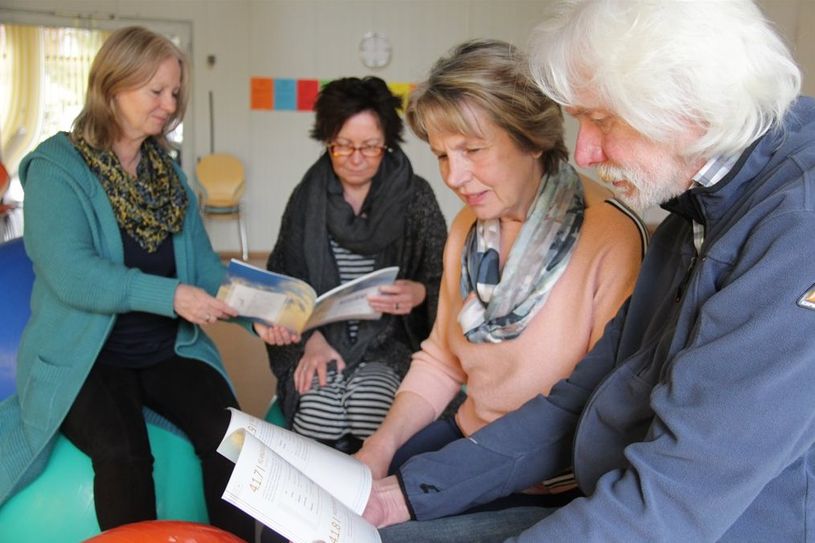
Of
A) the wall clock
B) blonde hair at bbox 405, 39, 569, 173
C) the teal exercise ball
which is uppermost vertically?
the wall clock

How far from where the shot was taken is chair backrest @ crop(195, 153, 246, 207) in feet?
21.4

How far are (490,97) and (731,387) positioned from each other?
0.76 meters

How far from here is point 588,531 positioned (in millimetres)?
823

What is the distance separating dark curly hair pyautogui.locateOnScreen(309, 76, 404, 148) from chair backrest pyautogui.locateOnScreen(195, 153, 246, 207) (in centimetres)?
449

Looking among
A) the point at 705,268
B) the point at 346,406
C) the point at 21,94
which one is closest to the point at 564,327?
the point at 705,268

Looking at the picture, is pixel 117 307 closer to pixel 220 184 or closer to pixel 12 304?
pixel 12 304

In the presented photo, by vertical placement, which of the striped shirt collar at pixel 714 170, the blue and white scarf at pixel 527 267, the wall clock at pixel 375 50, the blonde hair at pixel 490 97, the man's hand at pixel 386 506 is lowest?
the man's hand at pixel 386 506

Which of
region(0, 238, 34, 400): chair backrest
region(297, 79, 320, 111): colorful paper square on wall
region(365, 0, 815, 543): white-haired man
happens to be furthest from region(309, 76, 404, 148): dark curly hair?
region(297, 79, 320, 111): colorful paper square on wall

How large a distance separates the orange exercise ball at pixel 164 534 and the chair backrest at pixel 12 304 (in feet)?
3.38

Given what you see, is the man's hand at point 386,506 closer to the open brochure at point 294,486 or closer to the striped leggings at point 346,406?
the open brochure at point 294,486

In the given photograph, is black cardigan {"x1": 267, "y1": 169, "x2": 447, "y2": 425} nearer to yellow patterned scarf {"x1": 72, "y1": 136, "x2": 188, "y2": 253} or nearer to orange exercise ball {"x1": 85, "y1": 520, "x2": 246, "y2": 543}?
yellow patterned scarf {"x1": 72, "y1": 136, "x2": 188, "y2": 253}

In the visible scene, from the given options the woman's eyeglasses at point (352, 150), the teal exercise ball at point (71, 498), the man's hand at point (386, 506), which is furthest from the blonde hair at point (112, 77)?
the man's hand at point (386, 506)

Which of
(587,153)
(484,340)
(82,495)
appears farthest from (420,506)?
(82,495)

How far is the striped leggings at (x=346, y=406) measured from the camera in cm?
207
